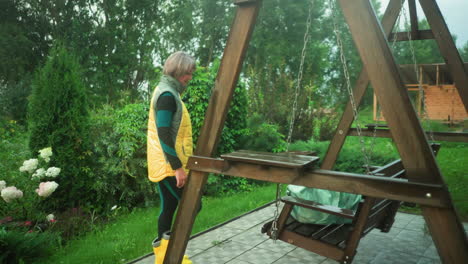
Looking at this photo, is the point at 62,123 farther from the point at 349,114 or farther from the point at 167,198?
the point at 349,114

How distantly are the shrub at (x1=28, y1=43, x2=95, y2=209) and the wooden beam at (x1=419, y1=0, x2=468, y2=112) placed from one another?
4363 millimetres

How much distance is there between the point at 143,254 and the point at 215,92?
2159 mm

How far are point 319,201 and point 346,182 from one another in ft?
4.86

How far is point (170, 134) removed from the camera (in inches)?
110

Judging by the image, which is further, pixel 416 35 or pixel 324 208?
pixel 416 35

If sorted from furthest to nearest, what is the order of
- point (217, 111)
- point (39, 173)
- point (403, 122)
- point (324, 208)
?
1. point (39, 173)
2. point (324, 208)
3. point (217, 111)
4. point (403, 122)

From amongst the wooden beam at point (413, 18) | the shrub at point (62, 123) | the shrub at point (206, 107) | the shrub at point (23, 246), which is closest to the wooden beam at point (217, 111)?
the shrub at point (23, 246)

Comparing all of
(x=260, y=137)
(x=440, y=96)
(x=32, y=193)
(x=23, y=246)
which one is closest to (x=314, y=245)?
(x=23, y=246)

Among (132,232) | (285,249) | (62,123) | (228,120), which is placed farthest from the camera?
(228,120)

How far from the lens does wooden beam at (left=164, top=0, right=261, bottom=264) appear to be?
7.34 ft

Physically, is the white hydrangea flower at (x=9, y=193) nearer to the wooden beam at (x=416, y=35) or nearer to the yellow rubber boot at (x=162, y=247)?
the yellow rubber boot at (x=162, y=247)

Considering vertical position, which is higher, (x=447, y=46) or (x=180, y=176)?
(x=447, y=46)

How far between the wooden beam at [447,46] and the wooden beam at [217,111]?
99.3 inches

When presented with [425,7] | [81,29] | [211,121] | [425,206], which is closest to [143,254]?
[211,121]
